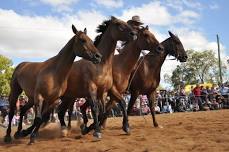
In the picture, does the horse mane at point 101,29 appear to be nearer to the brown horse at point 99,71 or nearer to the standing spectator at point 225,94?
the brown horse at point 99,71

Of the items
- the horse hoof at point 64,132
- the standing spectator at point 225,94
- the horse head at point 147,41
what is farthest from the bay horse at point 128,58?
the standing spectator at point 225,94

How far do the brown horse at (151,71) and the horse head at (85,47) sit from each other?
11.1 feet

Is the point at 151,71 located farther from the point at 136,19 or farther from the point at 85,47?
the point at 85,47

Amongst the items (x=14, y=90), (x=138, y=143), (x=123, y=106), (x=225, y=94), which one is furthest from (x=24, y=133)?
(x=225, y=94)

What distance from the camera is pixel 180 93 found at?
2345cm

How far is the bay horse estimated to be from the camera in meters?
10.1

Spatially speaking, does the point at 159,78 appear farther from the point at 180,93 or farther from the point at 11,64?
the point at 11,64

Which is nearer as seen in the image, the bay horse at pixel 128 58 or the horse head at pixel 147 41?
the bay horse at pixel 128 58

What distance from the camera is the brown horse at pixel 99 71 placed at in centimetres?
920

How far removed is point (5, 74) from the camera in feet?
207

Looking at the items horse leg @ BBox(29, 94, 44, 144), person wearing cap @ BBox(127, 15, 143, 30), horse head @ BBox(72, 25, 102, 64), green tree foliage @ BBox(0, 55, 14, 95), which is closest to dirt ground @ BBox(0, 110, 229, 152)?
horse leg @ BBox(29, 94, 44, 144)

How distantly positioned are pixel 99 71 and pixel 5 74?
56.6 metres

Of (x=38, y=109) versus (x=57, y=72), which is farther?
(x=57, y=72)

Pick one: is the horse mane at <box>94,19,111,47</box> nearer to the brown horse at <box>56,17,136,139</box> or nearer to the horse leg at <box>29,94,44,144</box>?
the brown horse at <box>56,17,136,139</box>
